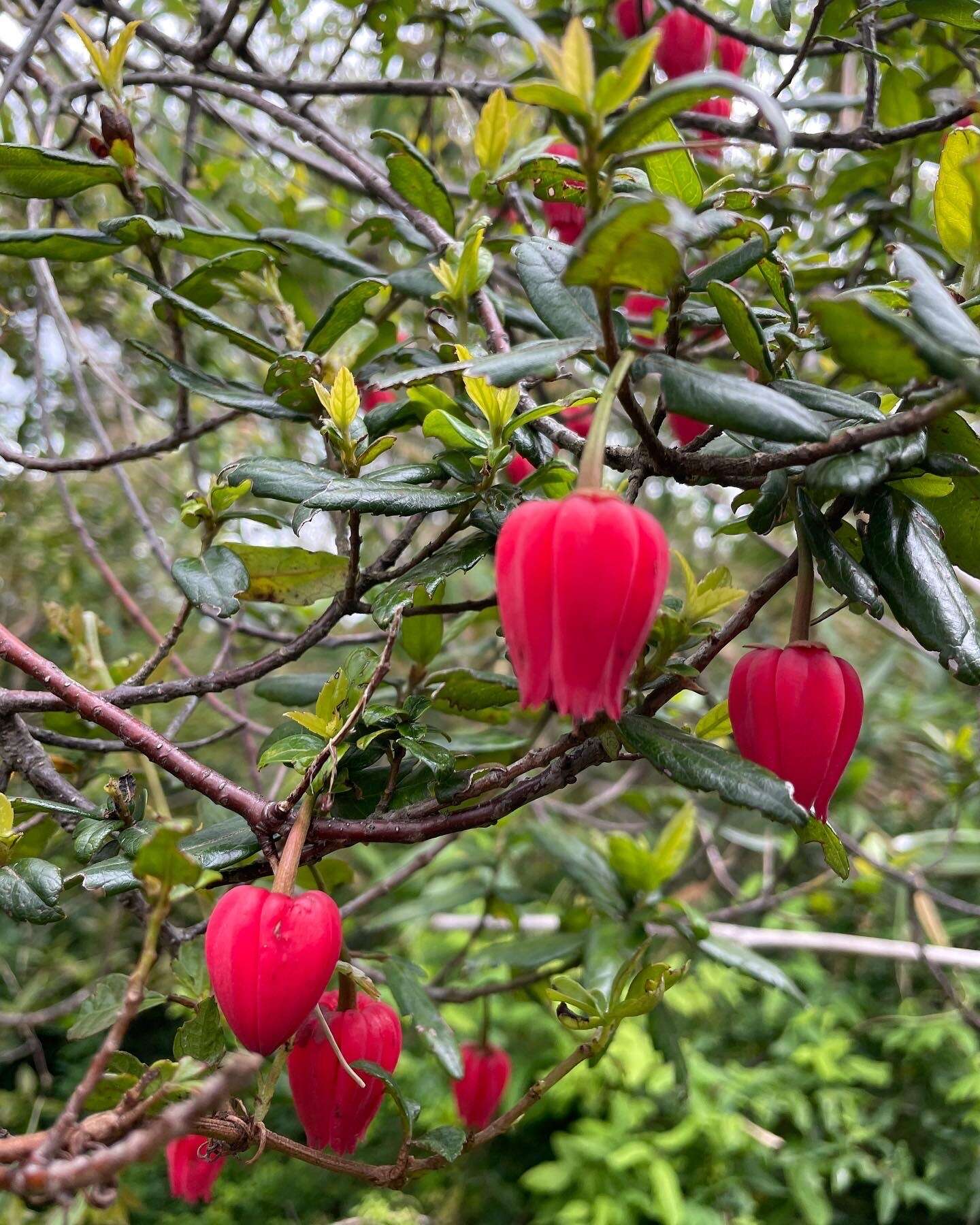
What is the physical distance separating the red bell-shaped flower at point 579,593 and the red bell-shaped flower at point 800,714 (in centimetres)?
17

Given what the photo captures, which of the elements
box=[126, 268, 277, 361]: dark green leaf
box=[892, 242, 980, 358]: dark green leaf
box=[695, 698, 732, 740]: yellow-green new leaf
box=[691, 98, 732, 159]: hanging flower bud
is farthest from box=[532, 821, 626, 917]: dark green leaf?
box=[691, 98, 732, 159]: hanging flower bud

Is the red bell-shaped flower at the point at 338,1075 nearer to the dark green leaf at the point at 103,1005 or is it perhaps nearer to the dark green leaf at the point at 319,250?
the dark green leaf at the point at 103,1005

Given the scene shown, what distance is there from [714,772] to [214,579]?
1.28 feet

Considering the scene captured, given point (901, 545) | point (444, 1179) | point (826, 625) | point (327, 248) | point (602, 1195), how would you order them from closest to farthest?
point (901, 545) → point (327, 248) → point (602, 1195) → point (444, 1179) → point (826, 625)

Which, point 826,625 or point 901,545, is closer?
point 901,545

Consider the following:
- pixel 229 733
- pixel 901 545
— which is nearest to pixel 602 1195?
pixel 229 733

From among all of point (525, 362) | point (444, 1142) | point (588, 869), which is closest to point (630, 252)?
point (525, 362)

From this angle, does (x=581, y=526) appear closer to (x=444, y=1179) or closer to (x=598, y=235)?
(x=598, y=235)

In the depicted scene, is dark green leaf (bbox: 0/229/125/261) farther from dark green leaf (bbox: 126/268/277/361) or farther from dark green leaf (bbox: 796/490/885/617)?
dark green leaf (bbox: 796/490/885/617)

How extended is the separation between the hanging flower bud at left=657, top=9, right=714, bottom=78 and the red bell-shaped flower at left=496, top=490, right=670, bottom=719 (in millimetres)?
1095

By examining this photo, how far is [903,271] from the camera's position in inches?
19.4

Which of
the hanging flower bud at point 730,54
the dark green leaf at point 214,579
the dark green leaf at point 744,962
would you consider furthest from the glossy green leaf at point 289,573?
the hanging flower bud at point 730,54

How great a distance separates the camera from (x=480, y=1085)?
3.97 feet

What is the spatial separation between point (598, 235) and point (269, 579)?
1.64ft
